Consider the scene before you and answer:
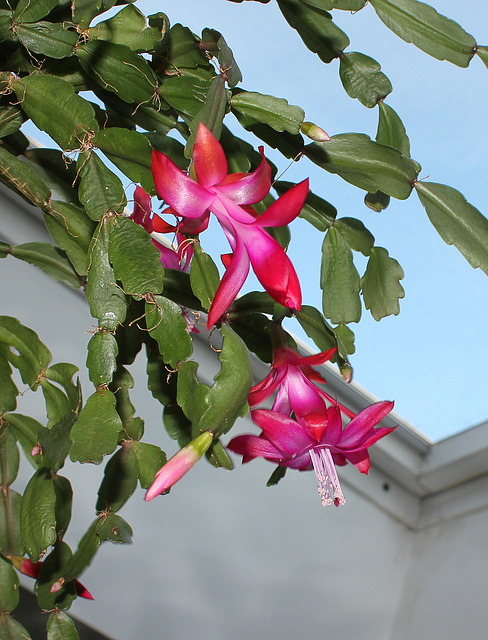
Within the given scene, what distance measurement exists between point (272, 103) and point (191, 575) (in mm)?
1467

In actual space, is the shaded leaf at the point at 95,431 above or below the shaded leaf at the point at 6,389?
below

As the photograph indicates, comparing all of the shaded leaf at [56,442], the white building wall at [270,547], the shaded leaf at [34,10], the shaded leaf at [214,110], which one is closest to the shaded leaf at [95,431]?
the shaded leaf at [56,442]

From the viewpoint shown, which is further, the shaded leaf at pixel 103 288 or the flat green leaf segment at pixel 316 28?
the flat green leaf segment at pixel 316 28

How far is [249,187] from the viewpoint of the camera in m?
0.47

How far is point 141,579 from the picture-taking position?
1.69m

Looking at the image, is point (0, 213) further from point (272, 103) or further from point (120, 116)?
point (272, 103)

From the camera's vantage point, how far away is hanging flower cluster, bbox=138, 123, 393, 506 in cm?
44

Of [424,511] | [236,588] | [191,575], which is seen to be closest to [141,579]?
[191,575]

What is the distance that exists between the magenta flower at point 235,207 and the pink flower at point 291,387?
116 millimetres

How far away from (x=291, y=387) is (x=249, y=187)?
0.63ft

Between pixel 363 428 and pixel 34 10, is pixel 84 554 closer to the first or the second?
pixel 363 428

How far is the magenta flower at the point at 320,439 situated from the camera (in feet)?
1.74

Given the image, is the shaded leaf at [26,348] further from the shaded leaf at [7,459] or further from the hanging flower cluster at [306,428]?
the hanging flower cluster at [306,428]

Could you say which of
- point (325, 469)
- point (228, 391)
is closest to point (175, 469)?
point (228, 391)
